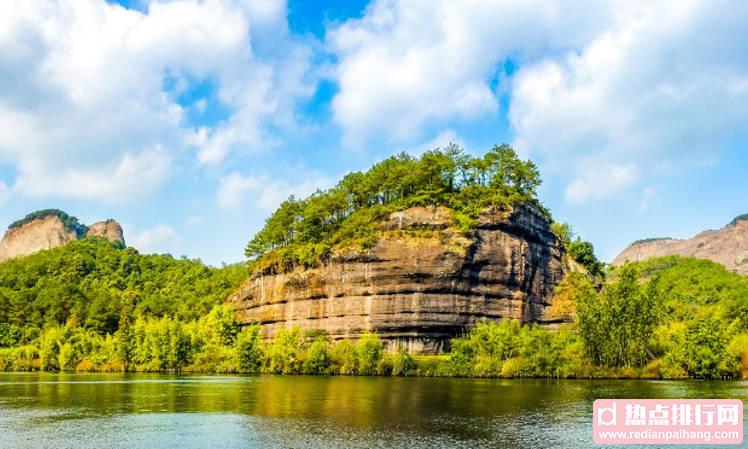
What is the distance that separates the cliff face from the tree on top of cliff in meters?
2.84

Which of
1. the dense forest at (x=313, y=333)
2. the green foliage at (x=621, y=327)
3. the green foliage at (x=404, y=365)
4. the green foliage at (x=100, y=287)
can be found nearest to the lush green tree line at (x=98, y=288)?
the green foliage at (x=100, y=287)

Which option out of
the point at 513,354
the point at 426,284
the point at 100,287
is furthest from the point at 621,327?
the point at 100,287

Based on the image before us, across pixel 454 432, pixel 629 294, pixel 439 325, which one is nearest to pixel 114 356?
pixel 439 325

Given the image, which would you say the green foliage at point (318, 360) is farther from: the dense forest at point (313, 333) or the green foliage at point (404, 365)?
the green foliage at point (404, 365)

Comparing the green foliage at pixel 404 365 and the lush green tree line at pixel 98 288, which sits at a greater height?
the lush green tree line at pixel 98 288

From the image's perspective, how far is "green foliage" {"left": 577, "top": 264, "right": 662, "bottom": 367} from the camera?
8262 cm

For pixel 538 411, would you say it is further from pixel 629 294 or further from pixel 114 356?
pixel 114 356

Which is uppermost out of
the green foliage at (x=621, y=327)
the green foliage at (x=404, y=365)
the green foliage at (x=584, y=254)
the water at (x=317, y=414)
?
the green foliage at (x=584, y=254)

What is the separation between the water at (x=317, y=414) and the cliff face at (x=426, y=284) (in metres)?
24.7

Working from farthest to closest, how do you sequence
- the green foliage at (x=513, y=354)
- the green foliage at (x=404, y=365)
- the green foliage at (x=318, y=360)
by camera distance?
the green foliage at (x=318, y=360) → the green foliage at (x=404, y=365) → the green foliage at (x=513, y=354)

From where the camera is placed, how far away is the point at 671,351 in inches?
3196

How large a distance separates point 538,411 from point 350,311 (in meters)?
56.2

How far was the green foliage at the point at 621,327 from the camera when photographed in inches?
3253

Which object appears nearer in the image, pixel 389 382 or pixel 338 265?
pixel 389 382
